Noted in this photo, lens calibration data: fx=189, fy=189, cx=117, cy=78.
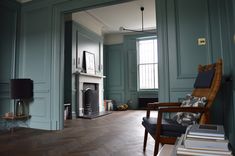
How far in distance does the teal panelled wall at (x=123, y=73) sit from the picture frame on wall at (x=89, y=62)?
5.22ft

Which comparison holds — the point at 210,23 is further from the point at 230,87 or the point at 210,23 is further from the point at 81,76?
the point at 81,76

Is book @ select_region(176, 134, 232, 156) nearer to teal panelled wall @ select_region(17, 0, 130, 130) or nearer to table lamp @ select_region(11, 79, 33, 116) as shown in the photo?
teal panelled wall @ select_region(17, 0, 130, 130)

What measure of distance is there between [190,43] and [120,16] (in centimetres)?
362

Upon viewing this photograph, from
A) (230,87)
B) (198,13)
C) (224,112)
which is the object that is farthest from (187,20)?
(224,112)

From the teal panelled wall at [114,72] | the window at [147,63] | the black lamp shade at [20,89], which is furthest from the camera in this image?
the teal panelled wall at [114,72]

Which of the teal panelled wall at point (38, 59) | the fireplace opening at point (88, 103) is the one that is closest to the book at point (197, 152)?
the teal panelled wall at point (38, 59)

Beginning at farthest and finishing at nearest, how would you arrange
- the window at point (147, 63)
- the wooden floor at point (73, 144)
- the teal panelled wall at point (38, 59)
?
the window at point (147, 63) < the teal panelled wall at point (38, 59) < the wooden floor at point (73, 144)

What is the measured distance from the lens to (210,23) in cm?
261

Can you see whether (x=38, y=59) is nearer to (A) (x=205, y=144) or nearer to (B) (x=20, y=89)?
(B) (x=20, y=89)

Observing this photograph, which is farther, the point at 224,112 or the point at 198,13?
the point at 198,13

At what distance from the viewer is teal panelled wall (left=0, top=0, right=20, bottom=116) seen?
3.72 m

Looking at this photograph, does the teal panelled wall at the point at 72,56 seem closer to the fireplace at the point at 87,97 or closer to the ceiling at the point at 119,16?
the fireplace at the point at 87,97

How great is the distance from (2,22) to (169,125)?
3734 millimetres

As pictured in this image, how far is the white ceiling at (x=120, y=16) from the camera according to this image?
204 inches
